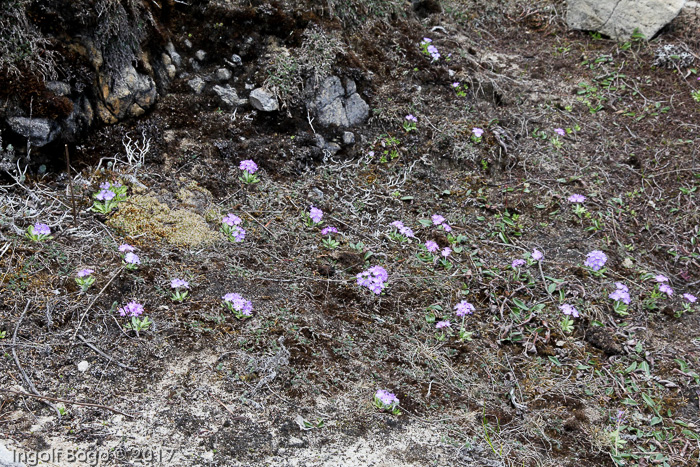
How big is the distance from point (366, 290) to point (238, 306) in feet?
2.78

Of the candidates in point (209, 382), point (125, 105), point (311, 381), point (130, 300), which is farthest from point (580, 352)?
point (125, 105)

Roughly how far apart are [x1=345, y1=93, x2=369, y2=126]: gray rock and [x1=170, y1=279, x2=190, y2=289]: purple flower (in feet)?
6.68

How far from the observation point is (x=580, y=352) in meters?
3.32

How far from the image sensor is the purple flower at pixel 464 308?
328cm

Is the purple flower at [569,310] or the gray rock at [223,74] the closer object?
the purple flower at [569,310]

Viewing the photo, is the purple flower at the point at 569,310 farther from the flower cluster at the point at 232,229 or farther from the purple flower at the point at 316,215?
the flower cluster at the point at 232,229

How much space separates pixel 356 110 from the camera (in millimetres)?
4367

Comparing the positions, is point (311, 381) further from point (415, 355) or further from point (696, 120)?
point (696, 120)

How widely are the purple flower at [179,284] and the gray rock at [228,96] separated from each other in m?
1.64

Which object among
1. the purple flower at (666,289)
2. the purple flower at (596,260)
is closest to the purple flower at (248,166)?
the purple flower at (596,260)

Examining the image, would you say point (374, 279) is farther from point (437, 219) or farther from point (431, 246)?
point (437, 219)

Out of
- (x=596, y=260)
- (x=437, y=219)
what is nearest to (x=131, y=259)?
(x=437, y=219)

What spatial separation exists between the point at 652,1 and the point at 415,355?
17.3ft

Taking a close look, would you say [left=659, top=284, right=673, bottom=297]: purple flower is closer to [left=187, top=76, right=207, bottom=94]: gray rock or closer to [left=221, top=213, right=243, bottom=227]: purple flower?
[left=221, top=213, right=243, bottom=227]: purple flower
